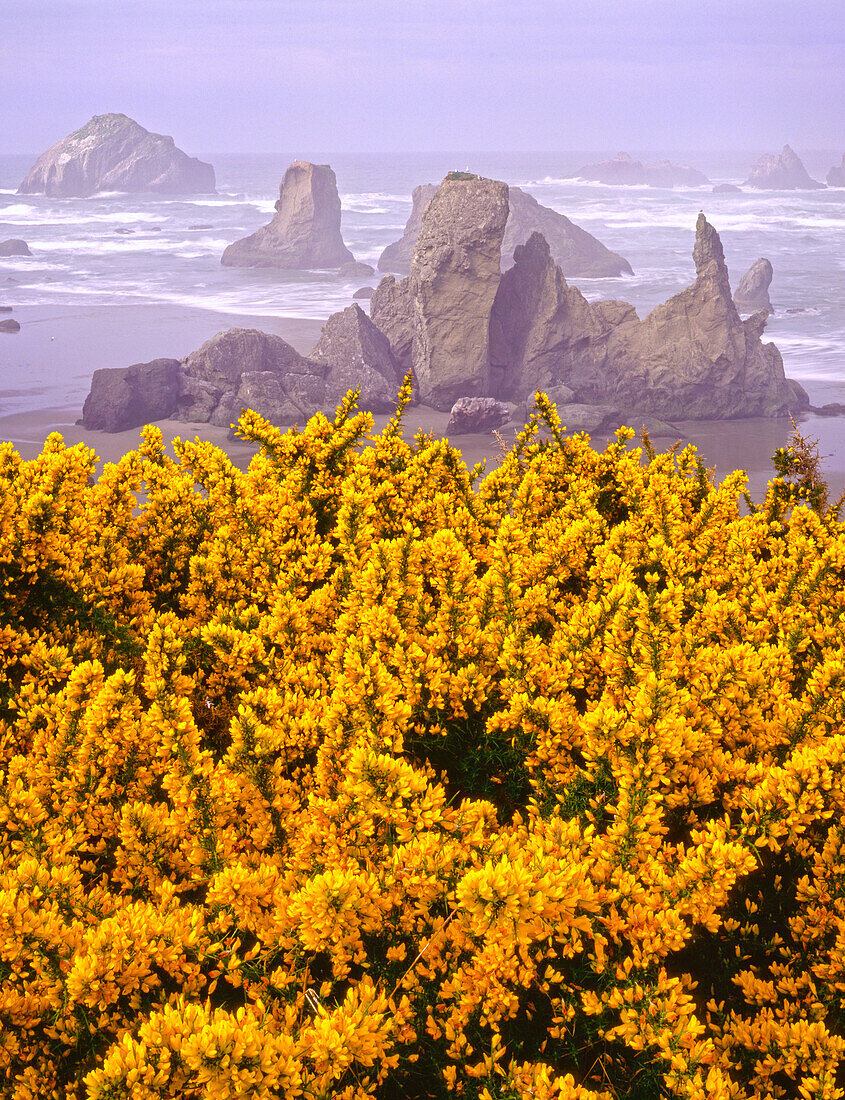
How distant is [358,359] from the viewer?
3519 centimetres

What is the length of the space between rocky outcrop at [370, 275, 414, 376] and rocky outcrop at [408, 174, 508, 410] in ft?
8.01

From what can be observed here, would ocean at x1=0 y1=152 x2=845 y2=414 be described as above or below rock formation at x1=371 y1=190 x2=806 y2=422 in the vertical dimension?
above

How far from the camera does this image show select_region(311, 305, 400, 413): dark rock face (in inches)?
1348

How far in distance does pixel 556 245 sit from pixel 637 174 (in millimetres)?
146415

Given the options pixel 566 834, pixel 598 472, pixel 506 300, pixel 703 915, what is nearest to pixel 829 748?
pixel 703 915

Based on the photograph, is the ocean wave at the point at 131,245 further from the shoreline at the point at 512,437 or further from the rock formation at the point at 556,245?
the shoreline at the point at 512,437

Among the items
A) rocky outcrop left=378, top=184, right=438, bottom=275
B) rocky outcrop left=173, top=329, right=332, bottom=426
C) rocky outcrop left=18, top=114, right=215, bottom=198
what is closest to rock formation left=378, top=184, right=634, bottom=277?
rocky outcrop left=378, top=184, right=438, bottom=275

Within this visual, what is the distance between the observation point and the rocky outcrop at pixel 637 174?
185125mm

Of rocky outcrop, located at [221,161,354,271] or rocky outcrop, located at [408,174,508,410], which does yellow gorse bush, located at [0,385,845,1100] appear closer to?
rocky outcrop, located at [408,174,508,410]

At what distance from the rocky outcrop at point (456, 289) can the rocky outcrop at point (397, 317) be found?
244cm

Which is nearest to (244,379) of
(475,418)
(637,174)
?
(475,418)

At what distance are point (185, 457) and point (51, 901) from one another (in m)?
4.44

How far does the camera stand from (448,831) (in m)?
2.63

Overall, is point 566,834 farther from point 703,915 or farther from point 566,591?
point 566,591
